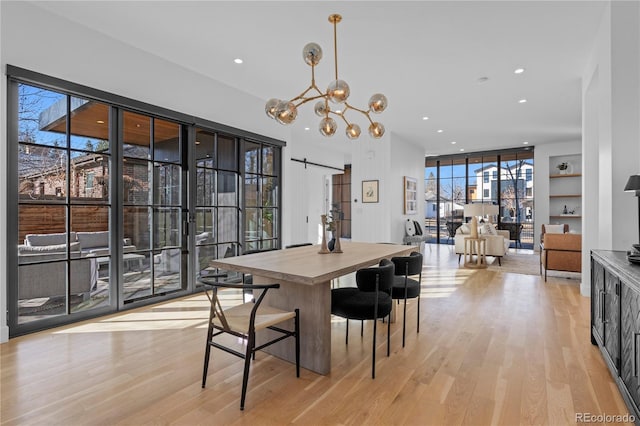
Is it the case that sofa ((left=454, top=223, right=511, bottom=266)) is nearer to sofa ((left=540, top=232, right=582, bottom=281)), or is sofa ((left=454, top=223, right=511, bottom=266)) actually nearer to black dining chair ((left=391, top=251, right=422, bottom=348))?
sofa ((left=540, top=232, right=582, bottom=281))

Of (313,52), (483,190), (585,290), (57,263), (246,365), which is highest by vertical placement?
(313,52)

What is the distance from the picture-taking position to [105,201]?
3.57 meters

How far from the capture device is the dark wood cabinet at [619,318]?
1.77m

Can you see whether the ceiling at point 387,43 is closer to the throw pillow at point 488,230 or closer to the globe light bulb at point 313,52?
the globe light bulb at point 313,52

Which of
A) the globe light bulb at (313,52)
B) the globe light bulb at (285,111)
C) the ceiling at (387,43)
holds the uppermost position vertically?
the ceiling at (387,43)

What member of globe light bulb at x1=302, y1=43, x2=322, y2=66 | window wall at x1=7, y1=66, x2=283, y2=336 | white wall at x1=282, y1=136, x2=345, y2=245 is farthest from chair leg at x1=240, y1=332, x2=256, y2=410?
white wall at x1=282, y1=136, x2=345, y2=245

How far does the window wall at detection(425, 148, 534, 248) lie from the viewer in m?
9.82

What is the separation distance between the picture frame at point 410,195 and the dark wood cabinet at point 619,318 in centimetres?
562

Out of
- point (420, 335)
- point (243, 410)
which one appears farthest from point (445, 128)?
point (243, 410)

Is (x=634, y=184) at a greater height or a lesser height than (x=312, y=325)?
greater

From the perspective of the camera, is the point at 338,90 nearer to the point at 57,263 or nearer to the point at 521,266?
the point at 57,263

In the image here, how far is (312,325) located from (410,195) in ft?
22.2

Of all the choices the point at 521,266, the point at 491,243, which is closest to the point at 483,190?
the point at 491,243

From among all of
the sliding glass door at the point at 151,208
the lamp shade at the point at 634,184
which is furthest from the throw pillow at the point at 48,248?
the lamp shade at the point at 634,184
